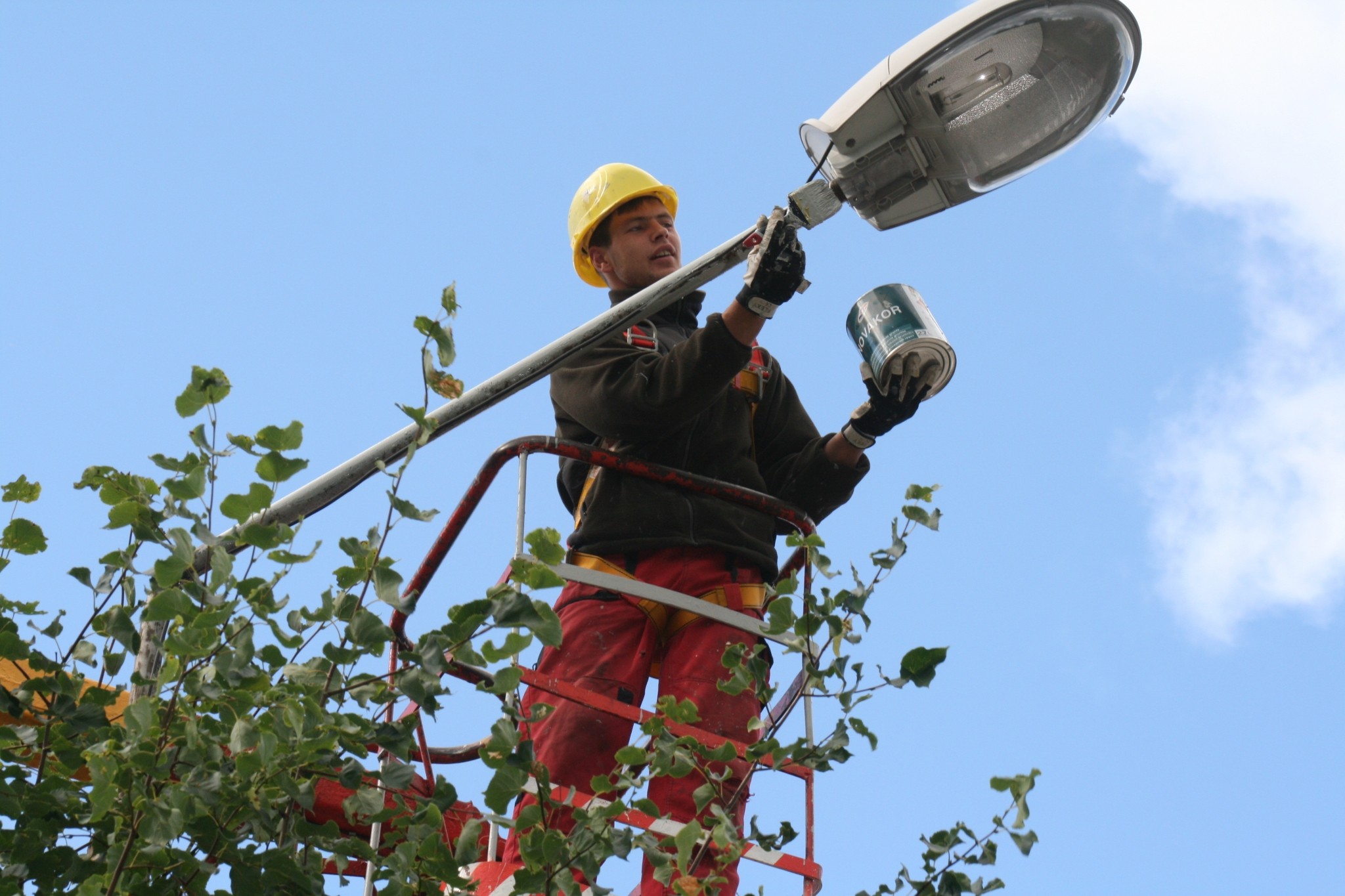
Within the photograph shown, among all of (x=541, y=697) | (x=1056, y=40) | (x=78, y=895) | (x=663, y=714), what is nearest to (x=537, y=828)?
(x=663, y=714)

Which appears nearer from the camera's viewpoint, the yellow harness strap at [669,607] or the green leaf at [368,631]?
the green leaf at [368,631]

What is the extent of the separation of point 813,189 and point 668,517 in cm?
91

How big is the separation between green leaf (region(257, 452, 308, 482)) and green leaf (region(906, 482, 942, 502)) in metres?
1.06

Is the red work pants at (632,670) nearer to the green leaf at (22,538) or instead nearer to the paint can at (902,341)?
the paint can at (902,341)

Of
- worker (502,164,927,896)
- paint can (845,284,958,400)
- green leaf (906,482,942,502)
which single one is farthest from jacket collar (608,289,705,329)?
green leaf (906,482,942,502)

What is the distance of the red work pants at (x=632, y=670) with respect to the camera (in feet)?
12.5

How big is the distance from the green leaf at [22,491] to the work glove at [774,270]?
5.82ft

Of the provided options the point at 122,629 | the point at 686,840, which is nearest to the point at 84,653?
the point at 122,629

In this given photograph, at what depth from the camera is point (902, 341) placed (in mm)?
4367

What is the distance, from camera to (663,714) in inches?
107

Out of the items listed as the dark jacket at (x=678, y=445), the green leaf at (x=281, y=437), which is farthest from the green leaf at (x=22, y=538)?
the dark jacket at (x=678, y=445)

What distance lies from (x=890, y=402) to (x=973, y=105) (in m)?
0.86

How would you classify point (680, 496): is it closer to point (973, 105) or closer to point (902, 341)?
point (902, 341)

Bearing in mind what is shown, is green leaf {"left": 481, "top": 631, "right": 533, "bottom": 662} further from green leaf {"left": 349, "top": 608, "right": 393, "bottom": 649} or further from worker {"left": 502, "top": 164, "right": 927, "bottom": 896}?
worker {"left": 502, "top": 164, "right": 927, "bottom": 896}
